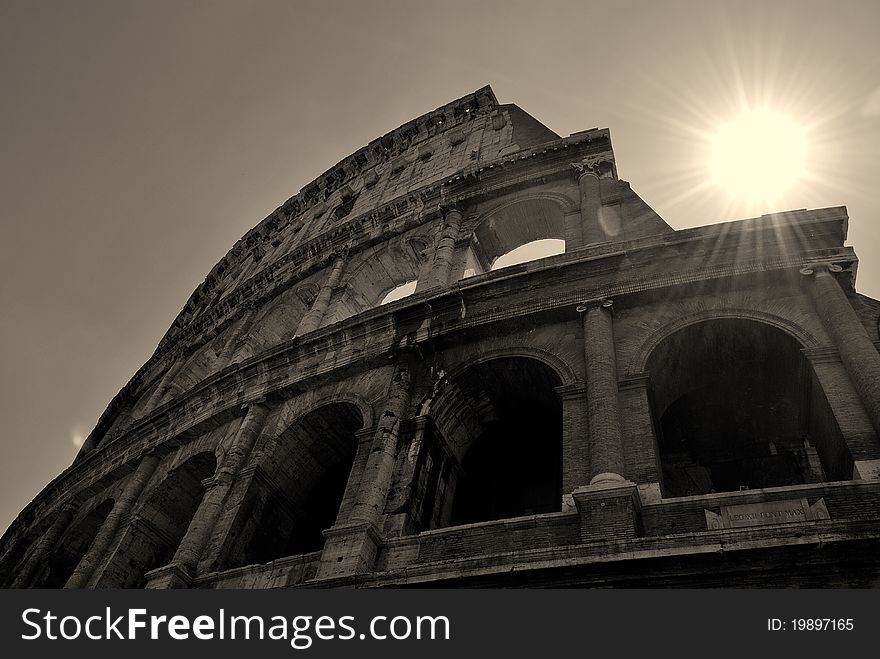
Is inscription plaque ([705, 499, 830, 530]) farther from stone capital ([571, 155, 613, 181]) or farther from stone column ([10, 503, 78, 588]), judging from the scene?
stone column ([10, 503, 78, 588])

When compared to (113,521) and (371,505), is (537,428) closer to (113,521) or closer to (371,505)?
(371,505)

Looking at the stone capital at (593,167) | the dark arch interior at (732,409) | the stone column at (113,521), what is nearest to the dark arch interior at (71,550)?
the stone column at (113,521)

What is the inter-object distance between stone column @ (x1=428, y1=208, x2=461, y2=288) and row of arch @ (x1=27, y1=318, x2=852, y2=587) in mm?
3140

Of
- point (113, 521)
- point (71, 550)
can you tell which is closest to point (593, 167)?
point (113, 521)

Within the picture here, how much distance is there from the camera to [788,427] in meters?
9.75

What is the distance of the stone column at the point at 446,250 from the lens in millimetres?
13102

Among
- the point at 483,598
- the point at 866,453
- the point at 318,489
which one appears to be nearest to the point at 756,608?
the point at 483,598

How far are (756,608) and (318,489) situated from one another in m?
8.16

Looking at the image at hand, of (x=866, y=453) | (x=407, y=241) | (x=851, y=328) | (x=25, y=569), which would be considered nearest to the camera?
(x=866, y=453)

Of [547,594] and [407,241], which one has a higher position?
[407,241]

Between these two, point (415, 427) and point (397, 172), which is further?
point (397, 172)

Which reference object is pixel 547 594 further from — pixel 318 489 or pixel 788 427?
pixel 318 489

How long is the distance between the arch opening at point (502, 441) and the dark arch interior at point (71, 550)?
7.83 metres

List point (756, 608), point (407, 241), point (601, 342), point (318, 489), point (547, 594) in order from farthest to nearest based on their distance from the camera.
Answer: point (407, 241), point (318, 489), point (601, 342), point (547, 594), point (756, 608)
